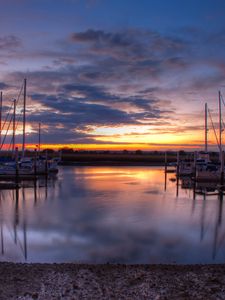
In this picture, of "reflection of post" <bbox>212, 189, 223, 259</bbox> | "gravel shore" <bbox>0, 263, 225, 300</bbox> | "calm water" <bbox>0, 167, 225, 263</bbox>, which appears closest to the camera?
"gravel shore" <bbox>0, 263, 225, 300</bbox>

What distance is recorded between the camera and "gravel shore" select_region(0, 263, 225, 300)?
7910 mm

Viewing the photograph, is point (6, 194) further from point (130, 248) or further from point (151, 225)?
point (130, 248)

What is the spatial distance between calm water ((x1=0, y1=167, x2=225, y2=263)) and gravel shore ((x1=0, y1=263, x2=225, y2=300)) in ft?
5.22

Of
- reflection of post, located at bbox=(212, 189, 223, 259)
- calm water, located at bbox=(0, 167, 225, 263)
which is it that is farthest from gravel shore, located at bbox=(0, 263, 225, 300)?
reflection of post, located at bbox=(212, 189, 223, 259)

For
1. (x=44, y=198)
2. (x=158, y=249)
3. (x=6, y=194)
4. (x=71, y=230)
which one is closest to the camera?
(x=158, y=249)

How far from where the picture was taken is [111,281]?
8.78 metres

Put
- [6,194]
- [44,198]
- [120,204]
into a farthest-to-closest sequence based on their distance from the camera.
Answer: [6,194]
[44,198]
[120,204]

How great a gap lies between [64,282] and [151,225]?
9328 mm

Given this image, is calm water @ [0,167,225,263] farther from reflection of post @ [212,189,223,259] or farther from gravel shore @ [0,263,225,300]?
gravel shore @ [0,263,225,300]

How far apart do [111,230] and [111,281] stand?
7322mm

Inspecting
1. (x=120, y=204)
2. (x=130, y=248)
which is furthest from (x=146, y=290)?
(x=120, y=204)

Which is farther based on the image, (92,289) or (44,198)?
(44,198)

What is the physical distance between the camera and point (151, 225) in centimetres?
1752

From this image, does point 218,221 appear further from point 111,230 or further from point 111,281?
point 111,281
